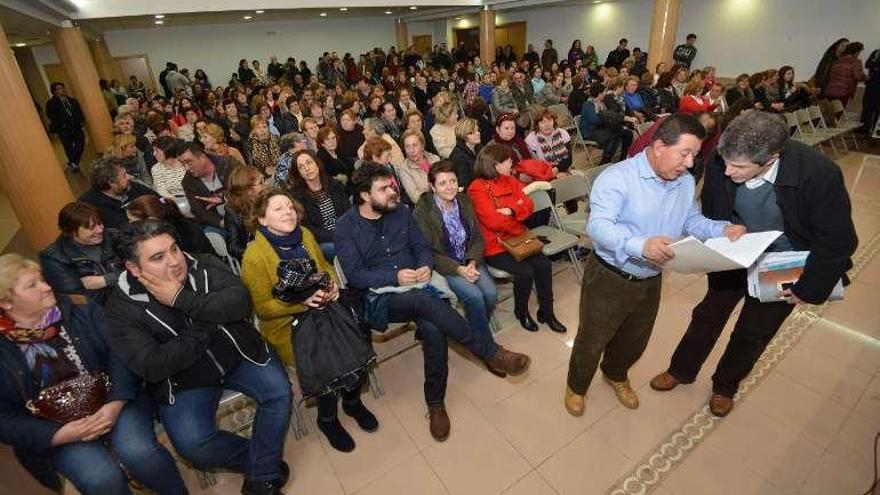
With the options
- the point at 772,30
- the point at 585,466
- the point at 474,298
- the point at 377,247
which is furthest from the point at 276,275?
the point at 772,30

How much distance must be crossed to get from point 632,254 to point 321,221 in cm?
250

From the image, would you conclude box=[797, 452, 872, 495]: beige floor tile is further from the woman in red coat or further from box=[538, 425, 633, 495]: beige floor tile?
the woman in red coat

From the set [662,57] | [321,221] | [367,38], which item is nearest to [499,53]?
[367,38]

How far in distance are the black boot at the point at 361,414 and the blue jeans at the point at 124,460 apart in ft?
2.96

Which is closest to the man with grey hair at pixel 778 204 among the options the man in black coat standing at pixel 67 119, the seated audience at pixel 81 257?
the seated audience at pixel 81 257

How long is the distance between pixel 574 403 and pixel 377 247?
1.54 metres

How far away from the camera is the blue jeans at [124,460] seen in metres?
1.89

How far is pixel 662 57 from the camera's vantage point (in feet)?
31.8

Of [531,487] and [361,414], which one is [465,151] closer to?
[361,414]

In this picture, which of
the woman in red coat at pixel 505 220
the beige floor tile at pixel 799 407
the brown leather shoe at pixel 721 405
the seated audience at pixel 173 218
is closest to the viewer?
the beige floor tile at pixel 799 407

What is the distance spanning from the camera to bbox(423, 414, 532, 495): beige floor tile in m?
2.27

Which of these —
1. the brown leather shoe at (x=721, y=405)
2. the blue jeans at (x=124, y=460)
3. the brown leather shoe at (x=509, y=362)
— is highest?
the blue jeans at (x=124, y=460)

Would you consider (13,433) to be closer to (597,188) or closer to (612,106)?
(597,188)

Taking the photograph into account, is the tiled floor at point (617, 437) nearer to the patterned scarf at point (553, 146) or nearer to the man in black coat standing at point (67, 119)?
the patterned scarf at point (553, 146)
